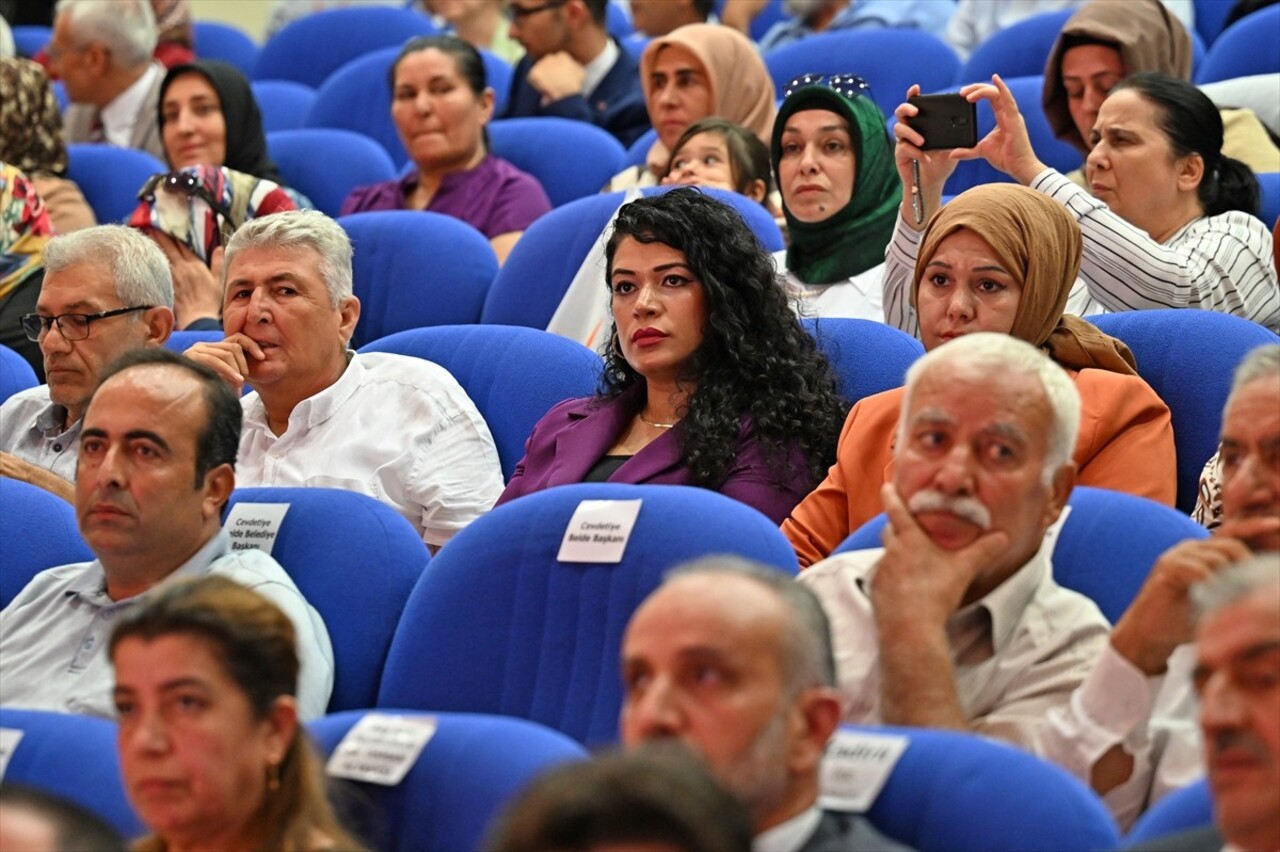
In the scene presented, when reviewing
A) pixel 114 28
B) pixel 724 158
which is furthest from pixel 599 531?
pixel 114 28

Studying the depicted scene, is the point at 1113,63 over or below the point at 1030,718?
over

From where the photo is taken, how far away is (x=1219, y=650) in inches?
67.9

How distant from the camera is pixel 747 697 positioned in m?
1.79

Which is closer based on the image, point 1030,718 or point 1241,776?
point 1241,776

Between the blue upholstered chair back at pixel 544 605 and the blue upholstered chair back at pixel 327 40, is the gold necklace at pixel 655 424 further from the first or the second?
the blue upholstered chair back at pixel 327 40

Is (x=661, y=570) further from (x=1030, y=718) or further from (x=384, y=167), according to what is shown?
(x=384, y=167)

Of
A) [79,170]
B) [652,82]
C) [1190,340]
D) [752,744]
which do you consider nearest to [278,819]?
[752,744]

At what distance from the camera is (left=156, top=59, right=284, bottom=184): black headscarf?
5.33 meters

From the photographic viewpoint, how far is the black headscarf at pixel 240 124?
17.5 ft

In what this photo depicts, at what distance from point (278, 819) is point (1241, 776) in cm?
91

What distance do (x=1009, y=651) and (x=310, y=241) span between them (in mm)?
1694

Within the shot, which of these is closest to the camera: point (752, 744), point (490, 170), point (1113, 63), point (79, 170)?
point (752, 744)

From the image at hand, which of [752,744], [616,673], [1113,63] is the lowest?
[616,673]

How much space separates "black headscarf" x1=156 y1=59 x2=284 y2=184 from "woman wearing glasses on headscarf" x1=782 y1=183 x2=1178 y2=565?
2.68 meters
